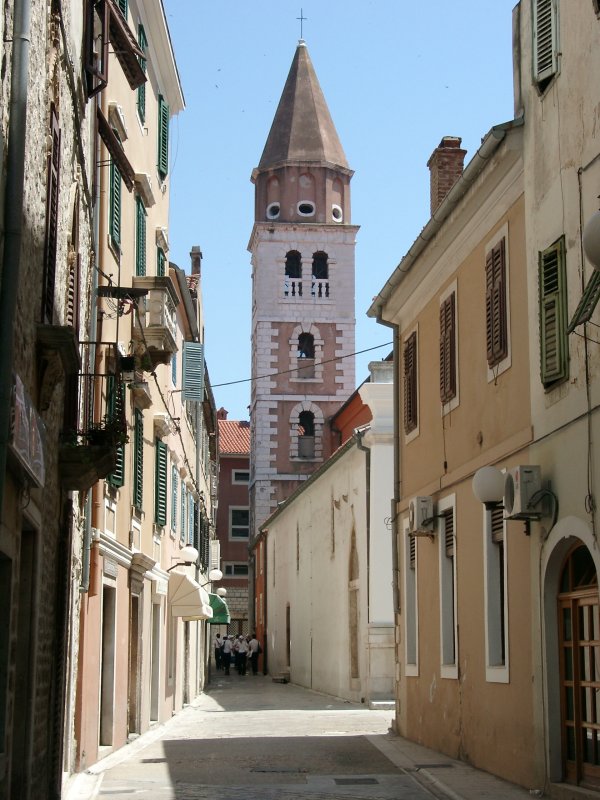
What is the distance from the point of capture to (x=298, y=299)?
63.8 metres

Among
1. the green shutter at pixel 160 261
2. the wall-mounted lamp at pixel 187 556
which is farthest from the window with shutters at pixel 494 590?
the wall-mounted lamp at pixel 187 556

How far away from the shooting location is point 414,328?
19484 mm

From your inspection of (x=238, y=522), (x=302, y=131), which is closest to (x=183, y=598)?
(x=302, y=131)

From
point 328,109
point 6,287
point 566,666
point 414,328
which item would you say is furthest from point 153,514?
point 328,109

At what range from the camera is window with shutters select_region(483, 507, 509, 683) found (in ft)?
47.5

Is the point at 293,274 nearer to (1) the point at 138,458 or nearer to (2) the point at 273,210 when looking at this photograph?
(2) the point at 273,210

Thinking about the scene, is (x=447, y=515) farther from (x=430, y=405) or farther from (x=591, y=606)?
(x=591, y=606)

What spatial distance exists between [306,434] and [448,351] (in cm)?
4646

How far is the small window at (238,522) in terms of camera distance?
74.8m

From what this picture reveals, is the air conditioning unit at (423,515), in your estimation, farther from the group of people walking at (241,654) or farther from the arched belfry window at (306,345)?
the arched belfry window at (306,345)

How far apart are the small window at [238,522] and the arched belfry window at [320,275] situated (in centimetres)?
1661

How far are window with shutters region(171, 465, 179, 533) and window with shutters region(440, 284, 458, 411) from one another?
10.5 metres

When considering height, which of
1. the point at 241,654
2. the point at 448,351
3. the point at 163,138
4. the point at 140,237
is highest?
the point at 163,138

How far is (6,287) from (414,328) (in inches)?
471
